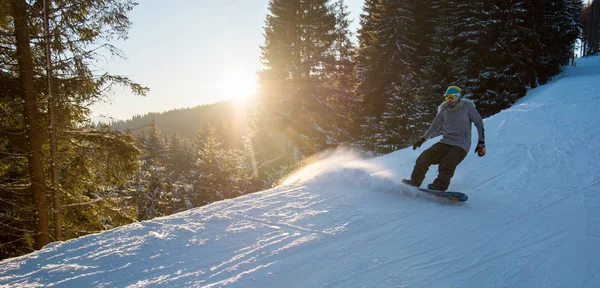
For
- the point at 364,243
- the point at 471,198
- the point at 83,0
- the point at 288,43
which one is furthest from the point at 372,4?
the point at 364,243

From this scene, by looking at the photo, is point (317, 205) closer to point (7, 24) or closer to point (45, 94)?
point (45, 94)

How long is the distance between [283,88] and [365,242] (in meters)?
20.6

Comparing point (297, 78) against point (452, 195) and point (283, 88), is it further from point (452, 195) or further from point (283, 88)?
point (452, 195)

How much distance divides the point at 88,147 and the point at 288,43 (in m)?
17.5

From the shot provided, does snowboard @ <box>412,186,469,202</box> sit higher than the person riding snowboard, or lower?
lower

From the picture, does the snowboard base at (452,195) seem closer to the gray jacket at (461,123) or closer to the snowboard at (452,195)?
the snowboard at (452,195)

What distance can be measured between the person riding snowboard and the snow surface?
46 cm

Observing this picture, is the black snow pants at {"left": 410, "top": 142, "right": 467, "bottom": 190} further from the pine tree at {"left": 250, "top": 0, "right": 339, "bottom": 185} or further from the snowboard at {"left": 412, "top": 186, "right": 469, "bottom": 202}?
the pine tree at {"left": 250, "top": 0, "right": 339, "bottom": 185}

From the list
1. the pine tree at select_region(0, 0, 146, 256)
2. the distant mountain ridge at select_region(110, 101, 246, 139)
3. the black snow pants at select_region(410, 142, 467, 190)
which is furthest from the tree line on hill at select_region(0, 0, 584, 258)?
the distant mountain ridge at select_region(110, 101, 246, 139)

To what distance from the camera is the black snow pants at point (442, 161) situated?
508cm

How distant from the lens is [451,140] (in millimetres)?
5238

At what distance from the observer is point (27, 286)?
277cm

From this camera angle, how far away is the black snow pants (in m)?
5.08

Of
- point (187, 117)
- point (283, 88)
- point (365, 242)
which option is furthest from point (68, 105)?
point (187, 117)
